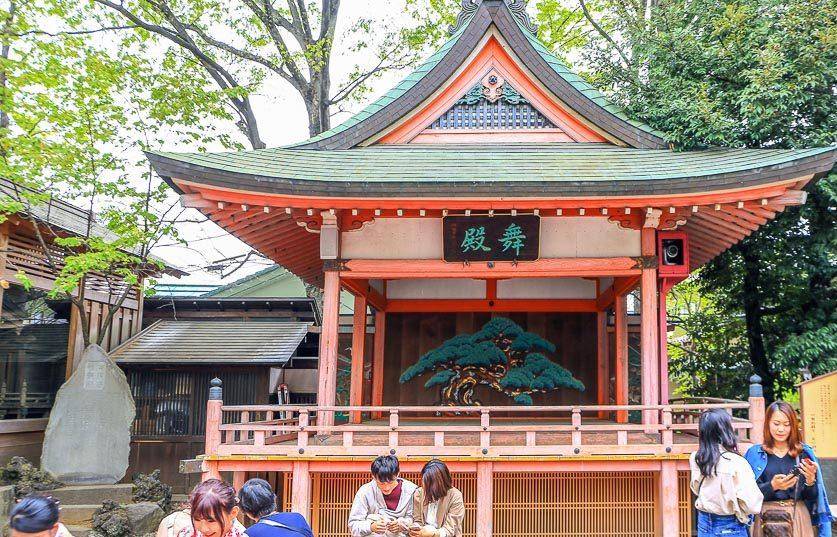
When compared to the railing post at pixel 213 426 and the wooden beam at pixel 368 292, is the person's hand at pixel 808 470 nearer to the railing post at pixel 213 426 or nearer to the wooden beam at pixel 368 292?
the railing post at pixel 213 426

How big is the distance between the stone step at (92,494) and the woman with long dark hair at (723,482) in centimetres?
1025

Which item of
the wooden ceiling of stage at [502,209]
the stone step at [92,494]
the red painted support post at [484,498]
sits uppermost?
the wooden ceiling of stage at [502,209]

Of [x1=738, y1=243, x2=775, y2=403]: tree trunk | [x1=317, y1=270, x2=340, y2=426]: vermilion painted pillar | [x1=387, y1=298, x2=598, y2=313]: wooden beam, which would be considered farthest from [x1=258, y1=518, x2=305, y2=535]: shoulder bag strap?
[x1=738, y1=243, x2=775, y2=403]: tree trunk

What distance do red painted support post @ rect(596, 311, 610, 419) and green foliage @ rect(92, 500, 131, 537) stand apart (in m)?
7.62

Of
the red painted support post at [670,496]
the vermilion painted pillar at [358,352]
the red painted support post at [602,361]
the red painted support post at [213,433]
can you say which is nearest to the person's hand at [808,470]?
the red painted support post at [670,496]

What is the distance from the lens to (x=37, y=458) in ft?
44.1

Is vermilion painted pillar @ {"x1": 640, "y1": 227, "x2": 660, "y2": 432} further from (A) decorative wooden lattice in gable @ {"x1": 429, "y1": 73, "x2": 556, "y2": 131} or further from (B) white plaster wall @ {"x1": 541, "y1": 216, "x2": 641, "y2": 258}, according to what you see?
(A) decorative wooden lattice in gable @ {"x1": 429, "y1": 73, "x2": 556, "y2": 131}

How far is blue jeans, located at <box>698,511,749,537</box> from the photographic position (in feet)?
14.1

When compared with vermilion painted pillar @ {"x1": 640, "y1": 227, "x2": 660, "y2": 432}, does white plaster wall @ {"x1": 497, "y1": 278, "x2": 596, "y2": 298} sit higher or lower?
higher

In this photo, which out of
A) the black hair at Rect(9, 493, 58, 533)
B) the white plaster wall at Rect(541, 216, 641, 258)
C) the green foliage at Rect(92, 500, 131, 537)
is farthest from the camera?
the green foliage at Rect(92, 500, 131, 537)

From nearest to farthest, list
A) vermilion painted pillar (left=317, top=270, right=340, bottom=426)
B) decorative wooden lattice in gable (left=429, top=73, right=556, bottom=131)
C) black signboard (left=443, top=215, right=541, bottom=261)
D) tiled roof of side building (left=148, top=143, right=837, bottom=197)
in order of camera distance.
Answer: tiled roof of side building (left=148, top=143, right=837, bottom=197)
vermilion painted pillar (left=317, top=270, right=340, bottom=426)
black signboard (left=443, top=215, right=541, bottom=261)
decorative wooden lattice in gable (left=429, top=73, right=556, bottom=131)

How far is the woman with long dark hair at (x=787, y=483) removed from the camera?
183 inches

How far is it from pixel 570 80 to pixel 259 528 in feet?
28.5

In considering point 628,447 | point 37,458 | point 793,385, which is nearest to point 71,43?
point 37,458
